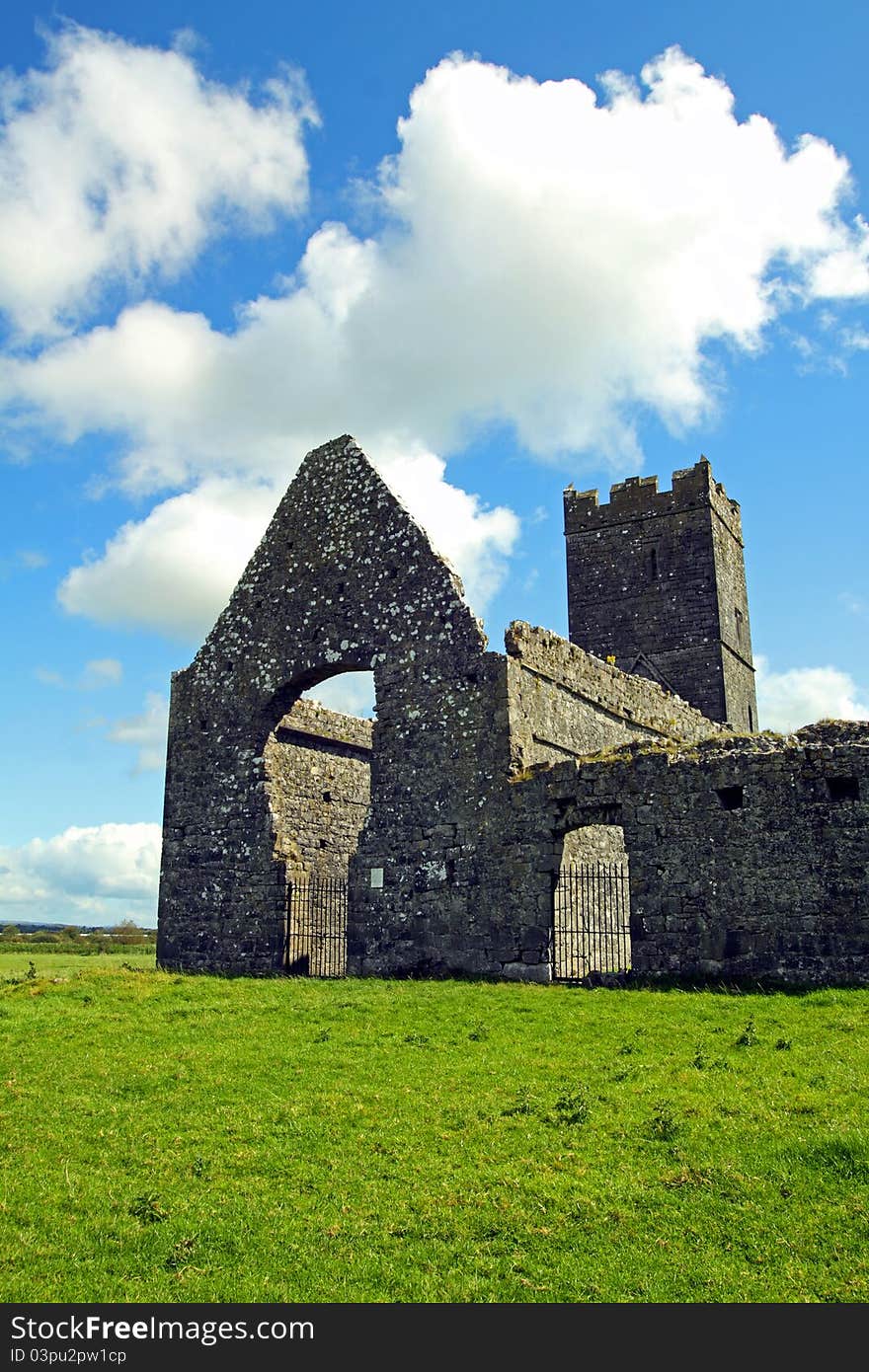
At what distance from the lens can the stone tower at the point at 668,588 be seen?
1367 inches

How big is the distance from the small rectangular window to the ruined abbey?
0.03m

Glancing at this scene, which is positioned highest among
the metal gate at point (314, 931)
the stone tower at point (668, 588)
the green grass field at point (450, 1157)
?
the stone tower at point (668, 588)

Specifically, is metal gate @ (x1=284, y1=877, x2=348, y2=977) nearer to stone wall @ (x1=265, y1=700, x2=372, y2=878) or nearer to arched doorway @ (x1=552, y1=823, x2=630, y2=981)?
stone wall @ (x1=265, y1=700, x2=372, y2=878)

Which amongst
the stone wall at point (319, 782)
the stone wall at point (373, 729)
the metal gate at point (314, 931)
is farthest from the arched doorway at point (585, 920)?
the stone wall at point (319, 782)

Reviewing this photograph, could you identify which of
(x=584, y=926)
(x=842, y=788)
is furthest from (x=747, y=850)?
(x=584, y=926)

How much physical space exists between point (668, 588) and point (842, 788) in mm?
21472

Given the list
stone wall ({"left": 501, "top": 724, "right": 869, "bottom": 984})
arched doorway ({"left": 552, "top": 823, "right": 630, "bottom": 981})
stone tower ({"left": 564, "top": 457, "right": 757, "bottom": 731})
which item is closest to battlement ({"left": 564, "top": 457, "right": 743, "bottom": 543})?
stone tower ({"left": 564, "top": 457, "right": 757, "bottom": 731})

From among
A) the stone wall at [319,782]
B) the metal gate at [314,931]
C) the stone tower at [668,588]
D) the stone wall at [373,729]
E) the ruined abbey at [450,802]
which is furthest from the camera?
the stone tower at [668,588]

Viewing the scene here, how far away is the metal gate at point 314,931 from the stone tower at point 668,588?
52.4 feet

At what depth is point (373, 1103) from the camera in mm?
9727

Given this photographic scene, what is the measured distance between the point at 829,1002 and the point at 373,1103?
20.6ft

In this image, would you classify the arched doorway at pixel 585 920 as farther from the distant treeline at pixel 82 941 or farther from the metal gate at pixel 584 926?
the distant treeline at pixel 82 941

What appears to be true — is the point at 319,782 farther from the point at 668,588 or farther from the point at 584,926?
the point at 668,588

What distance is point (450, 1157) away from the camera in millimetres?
8227
